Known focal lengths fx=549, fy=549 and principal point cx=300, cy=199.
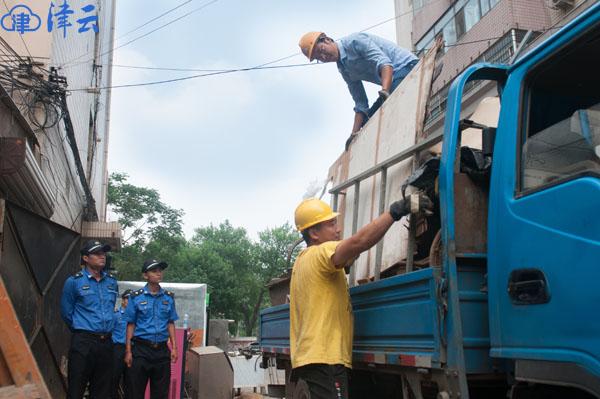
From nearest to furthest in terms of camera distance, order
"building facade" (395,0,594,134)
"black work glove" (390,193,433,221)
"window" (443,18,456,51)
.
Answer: "black work glove" (390,193,433,221)
"building facade" (395,0,594,134)
"window" (443,18,456,51)

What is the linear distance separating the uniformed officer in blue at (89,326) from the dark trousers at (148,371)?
0.28 meters

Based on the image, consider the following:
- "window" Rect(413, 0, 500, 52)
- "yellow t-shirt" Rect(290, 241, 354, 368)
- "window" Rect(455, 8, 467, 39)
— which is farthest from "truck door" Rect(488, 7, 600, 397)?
"window" Rect(455, 8, 467, 39)

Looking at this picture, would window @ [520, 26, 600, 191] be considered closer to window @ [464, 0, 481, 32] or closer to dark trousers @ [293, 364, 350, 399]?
dark trousers @ [293, 364, 350, 399]

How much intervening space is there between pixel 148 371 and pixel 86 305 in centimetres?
101

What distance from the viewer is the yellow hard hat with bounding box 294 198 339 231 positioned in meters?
3.45

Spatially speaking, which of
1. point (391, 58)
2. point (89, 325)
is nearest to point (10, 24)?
point (89, 325)

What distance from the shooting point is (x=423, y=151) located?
3.23 m

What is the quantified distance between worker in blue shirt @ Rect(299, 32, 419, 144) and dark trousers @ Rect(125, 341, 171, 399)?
313cm

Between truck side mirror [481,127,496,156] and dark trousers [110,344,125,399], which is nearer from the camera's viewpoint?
truck side mirror [481,127,496,156]

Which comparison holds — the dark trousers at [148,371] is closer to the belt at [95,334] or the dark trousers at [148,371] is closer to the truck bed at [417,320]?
the belt at [95,334]

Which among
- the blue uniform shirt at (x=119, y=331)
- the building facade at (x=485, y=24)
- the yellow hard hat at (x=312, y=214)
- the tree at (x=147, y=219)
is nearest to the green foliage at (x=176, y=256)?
the tree at (x=147, y=219)

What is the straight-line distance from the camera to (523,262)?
2234 mm

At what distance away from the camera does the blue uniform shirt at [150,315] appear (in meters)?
5.91

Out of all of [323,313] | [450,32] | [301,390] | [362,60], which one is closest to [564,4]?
[450,32]
